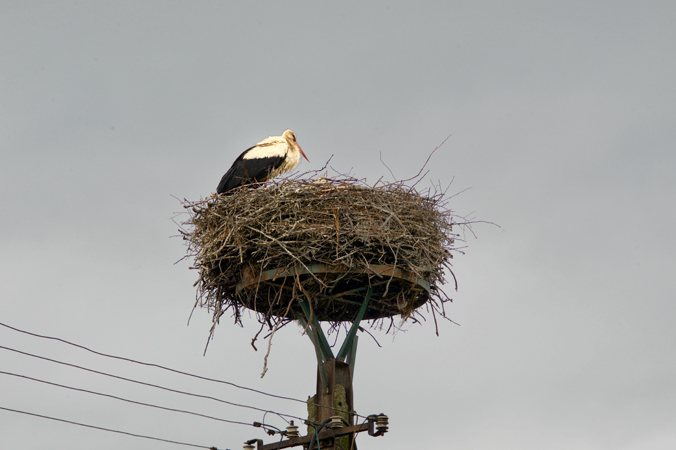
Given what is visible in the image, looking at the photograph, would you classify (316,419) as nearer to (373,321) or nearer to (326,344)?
(326,344)

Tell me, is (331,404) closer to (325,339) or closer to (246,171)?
(325,339)

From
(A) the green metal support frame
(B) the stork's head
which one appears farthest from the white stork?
(A) the green metal support frame

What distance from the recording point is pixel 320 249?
11375mm

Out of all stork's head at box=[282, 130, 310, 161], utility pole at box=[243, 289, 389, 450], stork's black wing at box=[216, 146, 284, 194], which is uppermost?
stork's head at box=[282, 130, 310, 161]

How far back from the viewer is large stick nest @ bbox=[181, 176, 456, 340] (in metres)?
11.4

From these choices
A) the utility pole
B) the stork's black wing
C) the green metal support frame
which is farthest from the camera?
the stork's black wing

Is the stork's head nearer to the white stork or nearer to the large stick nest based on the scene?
the white stork

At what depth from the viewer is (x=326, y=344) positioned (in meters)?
11.6

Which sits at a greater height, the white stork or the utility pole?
the white stork

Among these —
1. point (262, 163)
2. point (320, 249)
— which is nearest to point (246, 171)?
point (262, 163)

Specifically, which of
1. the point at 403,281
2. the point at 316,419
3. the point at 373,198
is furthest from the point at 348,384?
the point at 373,198

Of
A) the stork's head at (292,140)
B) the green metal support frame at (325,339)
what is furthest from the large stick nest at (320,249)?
the stork's head at (292,140)

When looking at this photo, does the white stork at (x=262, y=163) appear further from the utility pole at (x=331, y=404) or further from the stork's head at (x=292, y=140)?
the utility pole at (x=331, y=404)

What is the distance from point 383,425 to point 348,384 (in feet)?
3.33
